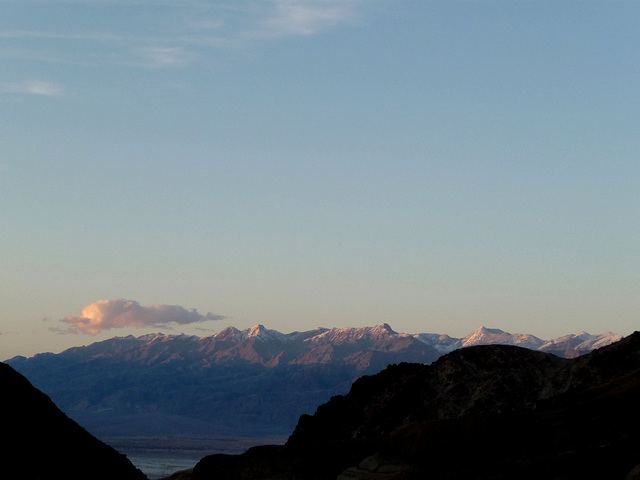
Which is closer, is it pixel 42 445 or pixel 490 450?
pixel 490 450

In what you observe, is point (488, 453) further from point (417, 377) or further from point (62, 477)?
point (417, 377)

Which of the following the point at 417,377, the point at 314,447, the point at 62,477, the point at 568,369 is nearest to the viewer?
the point at 314,447

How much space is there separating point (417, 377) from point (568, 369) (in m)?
15.0

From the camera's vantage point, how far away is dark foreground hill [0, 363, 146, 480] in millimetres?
45156

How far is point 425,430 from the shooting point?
109 ft

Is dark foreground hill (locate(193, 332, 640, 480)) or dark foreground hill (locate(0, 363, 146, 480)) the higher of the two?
dark foreground hill (locate(0, 363, 146, 480))

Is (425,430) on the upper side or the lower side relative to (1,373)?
lower

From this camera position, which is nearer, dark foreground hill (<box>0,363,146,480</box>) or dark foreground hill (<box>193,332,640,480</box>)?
dark foreground hill (<box>193,332,640,480</box>)

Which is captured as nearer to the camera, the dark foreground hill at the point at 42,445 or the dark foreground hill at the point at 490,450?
the dark foreground hill at the point at 490,450

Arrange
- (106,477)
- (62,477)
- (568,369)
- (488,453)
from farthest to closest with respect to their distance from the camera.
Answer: (568,369) < (106,477) < (62,477) < (488,453)

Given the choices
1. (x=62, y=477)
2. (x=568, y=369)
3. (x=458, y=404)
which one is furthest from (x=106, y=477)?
(x=568, y=369)

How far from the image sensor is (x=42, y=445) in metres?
47.2

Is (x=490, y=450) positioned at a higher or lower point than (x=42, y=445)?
lower

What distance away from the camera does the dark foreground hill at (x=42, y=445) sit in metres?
45.2
